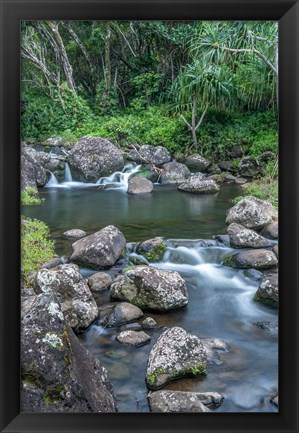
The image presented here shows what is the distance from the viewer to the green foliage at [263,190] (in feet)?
5.38

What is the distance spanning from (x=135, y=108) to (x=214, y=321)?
723mm

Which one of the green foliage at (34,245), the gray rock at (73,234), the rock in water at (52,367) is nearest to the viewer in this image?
the rock in water at (52,367)

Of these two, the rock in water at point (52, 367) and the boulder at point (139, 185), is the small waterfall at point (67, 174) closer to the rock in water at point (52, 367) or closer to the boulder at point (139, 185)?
the boulder at point (139, 185)

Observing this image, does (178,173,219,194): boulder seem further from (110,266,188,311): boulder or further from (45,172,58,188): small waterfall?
(45,172,58,188): small waterfall

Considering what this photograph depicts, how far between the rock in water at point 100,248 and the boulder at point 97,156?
0.66 ft

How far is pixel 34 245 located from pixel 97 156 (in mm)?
354

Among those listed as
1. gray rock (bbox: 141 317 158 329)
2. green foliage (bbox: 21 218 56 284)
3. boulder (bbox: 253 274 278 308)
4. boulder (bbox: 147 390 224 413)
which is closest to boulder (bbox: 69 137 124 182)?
green foliage (bbox: 21 218 56 284)

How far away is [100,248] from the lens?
5.59 ft

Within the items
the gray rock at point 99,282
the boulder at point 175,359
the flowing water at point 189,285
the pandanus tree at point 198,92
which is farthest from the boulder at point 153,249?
the pandanus tree at point 198,92

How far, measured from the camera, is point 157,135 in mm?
1720

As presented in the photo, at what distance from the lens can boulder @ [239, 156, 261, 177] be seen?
66.7 inches

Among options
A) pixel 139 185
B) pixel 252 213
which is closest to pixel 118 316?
pixel 139 185
